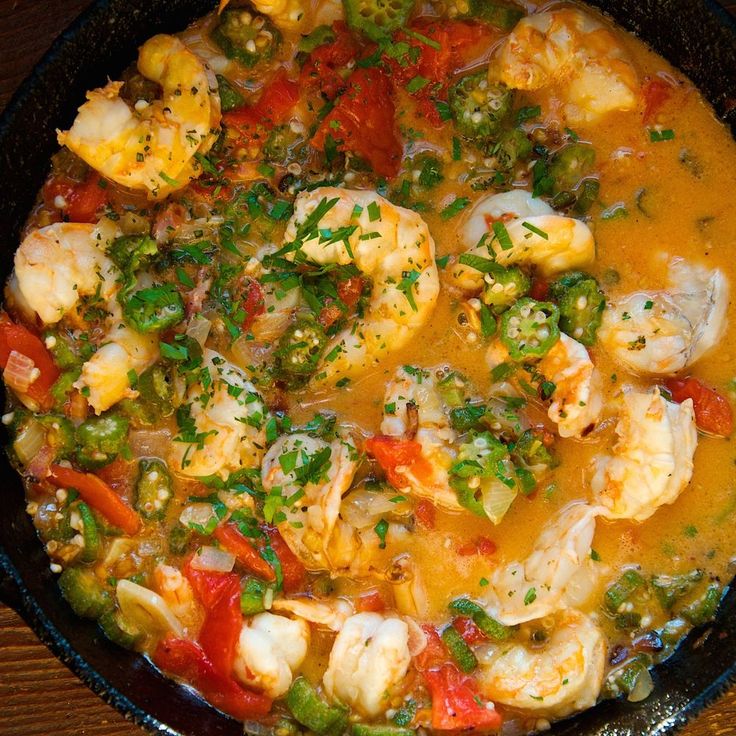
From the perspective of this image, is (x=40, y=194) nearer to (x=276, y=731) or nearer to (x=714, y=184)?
(x=276, y=731)

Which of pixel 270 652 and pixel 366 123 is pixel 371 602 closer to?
pixel 270 652

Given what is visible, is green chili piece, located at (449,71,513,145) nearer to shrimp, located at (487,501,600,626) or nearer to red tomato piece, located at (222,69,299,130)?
red tomato piece, located at (222,69,299,130)

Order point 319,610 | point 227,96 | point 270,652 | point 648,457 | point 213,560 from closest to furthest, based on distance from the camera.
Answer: point 648,457 → point 270,652 → point 319,610 → point 213,560 → point 227,96

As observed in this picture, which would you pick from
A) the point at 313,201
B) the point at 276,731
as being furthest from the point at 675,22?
the point at 276,731

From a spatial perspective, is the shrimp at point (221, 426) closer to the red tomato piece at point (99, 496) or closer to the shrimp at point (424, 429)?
the red tomato piece at point (99, 496)

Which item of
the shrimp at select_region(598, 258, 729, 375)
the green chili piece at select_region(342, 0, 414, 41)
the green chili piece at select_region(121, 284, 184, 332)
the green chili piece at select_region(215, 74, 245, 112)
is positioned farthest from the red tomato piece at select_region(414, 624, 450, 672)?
the green chili piece at select_region(342, 0, 414, 41)

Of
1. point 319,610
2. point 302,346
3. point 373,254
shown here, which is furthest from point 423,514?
point 373,254

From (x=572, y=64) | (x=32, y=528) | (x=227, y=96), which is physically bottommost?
(x=32, y=528)

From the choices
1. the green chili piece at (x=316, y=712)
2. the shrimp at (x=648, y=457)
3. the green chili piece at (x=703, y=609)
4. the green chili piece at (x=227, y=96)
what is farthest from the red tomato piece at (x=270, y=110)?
the green chili piece at (x=703, y=609)
